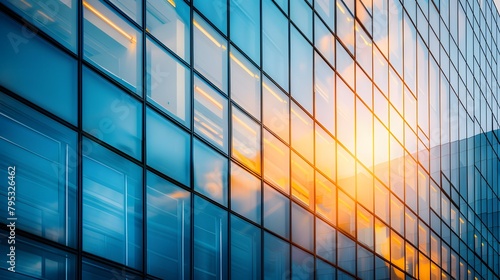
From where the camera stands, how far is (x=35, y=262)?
1038 centimetres

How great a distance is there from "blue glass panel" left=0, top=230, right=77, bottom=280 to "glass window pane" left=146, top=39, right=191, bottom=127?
3.97m

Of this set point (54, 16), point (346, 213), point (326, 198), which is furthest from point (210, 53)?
point (346, 213)

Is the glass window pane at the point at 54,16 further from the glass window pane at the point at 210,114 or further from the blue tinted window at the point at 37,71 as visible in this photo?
the glass window pane at the point at 210,114

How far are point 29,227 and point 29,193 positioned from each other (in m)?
0.53

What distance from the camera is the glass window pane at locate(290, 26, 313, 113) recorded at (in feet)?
65.8

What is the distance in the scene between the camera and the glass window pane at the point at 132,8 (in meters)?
13.0

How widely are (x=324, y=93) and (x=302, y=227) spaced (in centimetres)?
489

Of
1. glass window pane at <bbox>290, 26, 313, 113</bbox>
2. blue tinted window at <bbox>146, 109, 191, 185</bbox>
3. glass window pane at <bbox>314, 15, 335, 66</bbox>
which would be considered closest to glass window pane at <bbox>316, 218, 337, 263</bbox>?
Result: glass window pane at <bbox>290, 26, 313, 113</bbox>

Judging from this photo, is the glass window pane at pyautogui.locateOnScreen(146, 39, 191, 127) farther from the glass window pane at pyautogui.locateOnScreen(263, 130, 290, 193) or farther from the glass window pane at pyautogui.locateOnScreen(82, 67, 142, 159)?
the glass window pane at pyautogui.locateOnScreen(263, 130, 290, 193)

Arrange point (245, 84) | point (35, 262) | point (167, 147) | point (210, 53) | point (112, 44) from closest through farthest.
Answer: point (35, 262)
point (112, 44)
point (167, 147)
point (210, 53)
point (245, 84)

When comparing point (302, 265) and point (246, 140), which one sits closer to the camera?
point (246, 140)

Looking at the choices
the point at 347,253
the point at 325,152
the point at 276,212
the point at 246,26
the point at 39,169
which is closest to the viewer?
the point at 39,169

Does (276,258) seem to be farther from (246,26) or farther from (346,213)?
(246,26)

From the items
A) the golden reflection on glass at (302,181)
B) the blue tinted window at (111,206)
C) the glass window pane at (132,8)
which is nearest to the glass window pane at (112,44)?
the glass window pane at (132,8)
